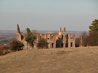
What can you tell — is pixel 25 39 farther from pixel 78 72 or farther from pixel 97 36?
pixel 78 72

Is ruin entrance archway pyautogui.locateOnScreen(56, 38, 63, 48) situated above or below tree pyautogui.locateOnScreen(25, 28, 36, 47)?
below

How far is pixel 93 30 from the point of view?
190ft

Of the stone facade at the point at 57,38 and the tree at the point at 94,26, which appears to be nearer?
the stone facade at the point at 57,38

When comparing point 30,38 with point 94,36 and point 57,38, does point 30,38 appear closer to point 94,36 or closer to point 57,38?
point 57,38

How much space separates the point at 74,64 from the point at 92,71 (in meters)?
3.63

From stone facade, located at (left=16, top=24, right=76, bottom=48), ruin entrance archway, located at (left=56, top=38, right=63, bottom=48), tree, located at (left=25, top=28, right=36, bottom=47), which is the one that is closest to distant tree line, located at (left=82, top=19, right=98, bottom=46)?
stone facade, located at (left=16, top=24, right=76, bottom=48)

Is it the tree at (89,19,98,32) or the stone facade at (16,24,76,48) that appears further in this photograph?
the tree at (89,19,98,32)

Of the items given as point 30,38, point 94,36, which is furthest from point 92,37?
point 30,38

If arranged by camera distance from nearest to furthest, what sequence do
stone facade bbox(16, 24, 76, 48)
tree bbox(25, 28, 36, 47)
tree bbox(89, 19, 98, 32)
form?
tree bbox(25, 28, 36, 47), stone facade bbox(16, 24, 76, 48), tree bbox(89, 19, 98, 32)

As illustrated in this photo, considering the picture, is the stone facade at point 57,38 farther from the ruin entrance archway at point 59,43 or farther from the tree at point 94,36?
the tree at point 94,36

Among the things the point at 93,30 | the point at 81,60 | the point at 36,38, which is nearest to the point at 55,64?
the point at 81,60

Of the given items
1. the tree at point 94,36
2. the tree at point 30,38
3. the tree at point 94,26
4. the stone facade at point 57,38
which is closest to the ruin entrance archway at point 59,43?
the stone facade at point 57,38

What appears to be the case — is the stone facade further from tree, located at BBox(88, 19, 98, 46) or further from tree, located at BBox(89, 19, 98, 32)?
tree, located at BBox(89, 19, 98, 32)

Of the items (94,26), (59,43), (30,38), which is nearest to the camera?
(30,38)
